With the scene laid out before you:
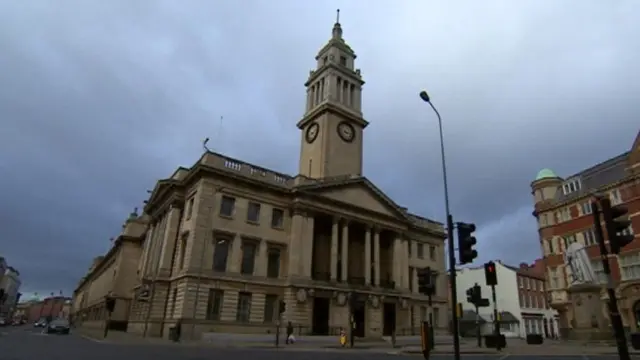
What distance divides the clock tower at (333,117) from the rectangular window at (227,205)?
13599 millimetres

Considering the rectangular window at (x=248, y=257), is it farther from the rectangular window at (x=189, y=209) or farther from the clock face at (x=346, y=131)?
the clock face at (x=346, y=131)

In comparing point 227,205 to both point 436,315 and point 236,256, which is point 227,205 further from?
point 436,315

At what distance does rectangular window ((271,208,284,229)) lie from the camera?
39562 millimetres

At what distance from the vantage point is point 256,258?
3719 centimetres


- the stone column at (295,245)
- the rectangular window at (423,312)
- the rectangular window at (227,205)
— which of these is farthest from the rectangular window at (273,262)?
the rectangular window at (423,312)

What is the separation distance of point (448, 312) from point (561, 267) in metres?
15.7

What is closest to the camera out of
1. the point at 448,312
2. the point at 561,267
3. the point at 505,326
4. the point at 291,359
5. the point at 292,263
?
the point at 291,359

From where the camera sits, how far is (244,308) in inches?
1396

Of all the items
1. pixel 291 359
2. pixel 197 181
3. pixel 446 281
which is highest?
pixel 197 181

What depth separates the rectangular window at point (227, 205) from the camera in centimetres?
3644

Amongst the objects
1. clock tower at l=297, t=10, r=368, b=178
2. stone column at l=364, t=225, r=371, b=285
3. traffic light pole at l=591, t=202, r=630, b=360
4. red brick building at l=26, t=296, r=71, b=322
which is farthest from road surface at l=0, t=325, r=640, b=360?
red brick building at l=26, t=296, r=71, b=322

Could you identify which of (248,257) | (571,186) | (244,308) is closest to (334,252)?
(248,257)

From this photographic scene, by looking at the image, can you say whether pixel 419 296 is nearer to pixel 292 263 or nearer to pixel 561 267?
pixel 561 267

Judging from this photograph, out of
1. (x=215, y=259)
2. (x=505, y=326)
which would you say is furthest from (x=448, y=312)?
(x=215, y=259)
